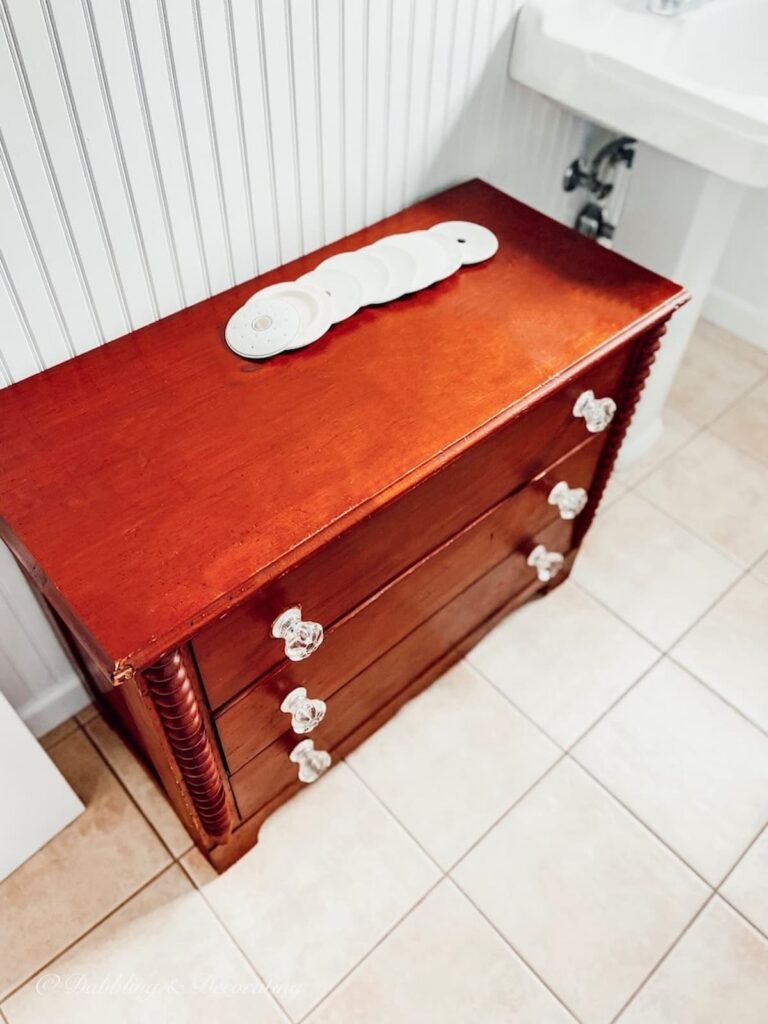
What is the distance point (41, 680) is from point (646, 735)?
98 cm

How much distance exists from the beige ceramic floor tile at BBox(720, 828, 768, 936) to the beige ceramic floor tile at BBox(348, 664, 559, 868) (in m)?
0.31

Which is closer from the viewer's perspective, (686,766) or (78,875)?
(78,875)

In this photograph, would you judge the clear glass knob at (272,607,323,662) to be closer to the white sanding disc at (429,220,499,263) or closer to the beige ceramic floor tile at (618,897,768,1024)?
the white sanding disc at (429,220,499,263)

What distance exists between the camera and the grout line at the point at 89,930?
3.57 ft

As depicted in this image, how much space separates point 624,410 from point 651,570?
49 centimetres

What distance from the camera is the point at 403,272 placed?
3.43 ft

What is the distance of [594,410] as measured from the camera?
3.60 ft

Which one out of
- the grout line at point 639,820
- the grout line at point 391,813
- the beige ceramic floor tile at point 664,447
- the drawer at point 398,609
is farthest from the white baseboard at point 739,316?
the grout line at point 391,813

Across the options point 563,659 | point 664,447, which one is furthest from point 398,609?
point 664,447

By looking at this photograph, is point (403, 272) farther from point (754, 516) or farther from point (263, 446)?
point (754, 516)

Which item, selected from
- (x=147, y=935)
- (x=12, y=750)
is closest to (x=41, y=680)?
(x=12, y=750)

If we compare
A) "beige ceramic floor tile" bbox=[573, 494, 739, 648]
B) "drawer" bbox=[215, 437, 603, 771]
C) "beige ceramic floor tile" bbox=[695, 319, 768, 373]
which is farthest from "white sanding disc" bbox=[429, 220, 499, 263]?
"beige ceramic floor tile" bbox=[695, 319, 768, 373]

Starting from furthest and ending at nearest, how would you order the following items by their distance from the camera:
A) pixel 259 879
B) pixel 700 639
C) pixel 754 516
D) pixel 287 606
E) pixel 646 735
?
pixel 754 516 < pixel 700 639 < pixel 646 735 < pixel 259 879 < pixel 287 606

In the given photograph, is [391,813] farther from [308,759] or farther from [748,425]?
[748,425]
